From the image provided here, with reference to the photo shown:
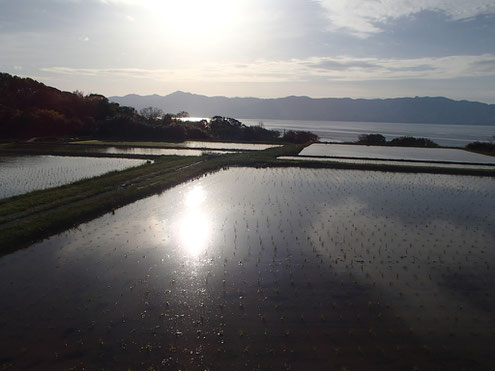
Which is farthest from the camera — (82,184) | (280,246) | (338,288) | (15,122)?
(15,122)

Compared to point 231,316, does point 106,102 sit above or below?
above

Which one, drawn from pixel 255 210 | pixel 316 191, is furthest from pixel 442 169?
pixel 255 210

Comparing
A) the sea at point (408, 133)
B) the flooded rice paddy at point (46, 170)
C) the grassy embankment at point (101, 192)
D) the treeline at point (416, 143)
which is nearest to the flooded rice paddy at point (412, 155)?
the treeline at point (416, 143)

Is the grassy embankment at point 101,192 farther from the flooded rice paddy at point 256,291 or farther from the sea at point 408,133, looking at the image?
the sea at point 408,133

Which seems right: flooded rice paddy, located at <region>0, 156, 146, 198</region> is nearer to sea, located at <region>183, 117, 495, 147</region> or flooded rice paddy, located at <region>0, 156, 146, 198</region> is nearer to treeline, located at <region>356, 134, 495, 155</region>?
treeline, located at <region>356, 134, 495, 155</region>

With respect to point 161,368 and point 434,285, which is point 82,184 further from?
point 434,285

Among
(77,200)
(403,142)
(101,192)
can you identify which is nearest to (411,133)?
(403,142)
